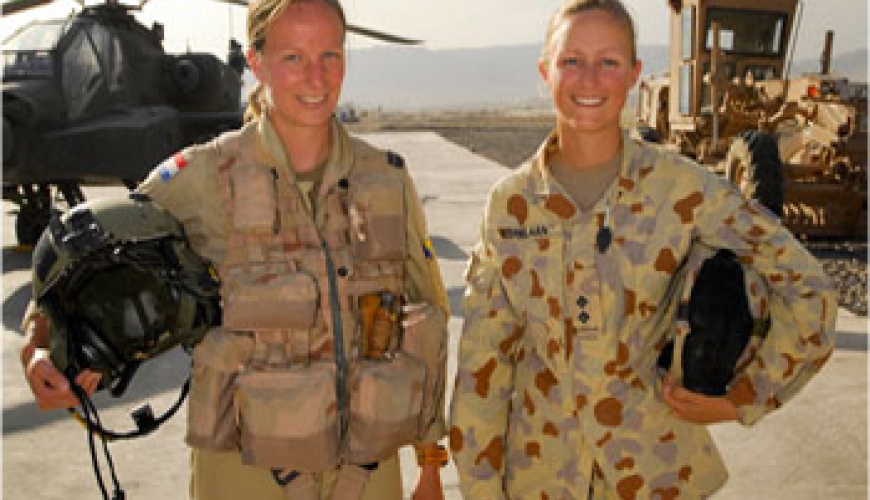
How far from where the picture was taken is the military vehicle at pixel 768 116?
8.48 metres

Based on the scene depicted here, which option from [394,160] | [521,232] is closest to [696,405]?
[521,232]

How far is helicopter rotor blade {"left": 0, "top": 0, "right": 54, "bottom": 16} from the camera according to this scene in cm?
827

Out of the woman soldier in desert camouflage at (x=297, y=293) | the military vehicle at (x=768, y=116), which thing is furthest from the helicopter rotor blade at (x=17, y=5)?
the woman soldier in desert camouflage at (x=297, y=293)

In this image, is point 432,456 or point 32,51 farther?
point 32,51

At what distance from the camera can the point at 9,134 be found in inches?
301

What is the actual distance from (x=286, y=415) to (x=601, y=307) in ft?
2.59

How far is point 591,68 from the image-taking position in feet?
5.64

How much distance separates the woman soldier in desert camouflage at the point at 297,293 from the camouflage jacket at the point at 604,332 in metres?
0.27

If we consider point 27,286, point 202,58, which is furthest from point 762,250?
point 202,58

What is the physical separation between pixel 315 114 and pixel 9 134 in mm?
6903

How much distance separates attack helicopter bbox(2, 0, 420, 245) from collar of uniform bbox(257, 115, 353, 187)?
6.65 metres

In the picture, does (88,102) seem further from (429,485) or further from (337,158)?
(429,485)

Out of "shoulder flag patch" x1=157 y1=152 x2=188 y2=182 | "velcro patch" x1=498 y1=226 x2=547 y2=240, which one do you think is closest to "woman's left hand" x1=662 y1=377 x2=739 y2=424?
"velcro patch" x1=498 y1=226 x2=547 y2=240

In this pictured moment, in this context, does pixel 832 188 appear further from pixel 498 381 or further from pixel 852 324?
A: pixel 498 381
